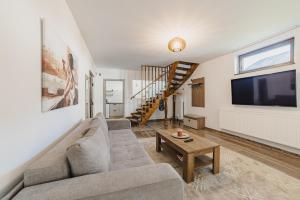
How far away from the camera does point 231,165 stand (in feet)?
7.19

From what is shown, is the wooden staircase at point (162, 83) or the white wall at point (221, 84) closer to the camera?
the white wall at point (221, 84)

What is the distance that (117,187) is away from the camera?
0.77 m

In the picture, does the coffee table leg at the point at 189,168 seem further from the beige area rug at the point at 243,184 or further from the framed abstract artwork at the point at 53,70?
the framed abstract artwork at the point at 53,70

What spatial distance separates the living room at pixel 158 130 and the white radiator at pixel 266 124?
19mm

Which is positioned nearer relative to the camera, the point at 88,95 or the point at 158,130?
the point at 158,130

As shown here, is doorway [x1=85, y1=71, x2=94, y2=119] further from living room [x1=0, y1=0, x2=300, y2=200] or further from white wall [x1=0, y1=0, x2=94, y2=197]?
white wall [x1=0, y1=0, x2=94, y2=197]

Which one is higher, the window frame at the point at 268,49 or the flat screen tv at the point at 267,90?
the window frame at the point at 268,49

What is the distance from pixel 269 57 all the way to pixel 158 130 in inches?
122

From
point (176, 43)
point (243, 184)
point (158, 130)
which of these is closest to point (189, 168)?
point (243, 184)

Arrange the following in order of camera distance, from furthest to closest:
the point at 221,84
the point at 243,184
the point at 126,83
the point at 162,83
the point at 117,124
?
the point at 162,83 < the point at 126,83 < the point at 221,84 < the point at 117,124 < the point at 243,184

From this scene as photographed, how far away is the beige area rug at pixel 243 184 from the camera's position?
1.54m

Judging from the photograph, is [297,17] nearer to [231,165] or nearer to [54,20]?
→ [231,165]

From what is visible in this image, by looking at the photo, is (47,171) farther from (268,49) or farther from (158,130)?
(268,49)

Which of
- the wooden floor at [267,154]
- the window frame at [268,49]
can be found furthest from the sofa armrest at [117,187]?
the window frame at [268,49]
